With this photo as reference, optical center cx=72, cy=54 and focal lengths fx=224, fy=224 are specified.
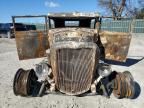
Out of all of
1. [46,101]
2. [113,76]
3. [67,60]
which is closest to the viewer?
[67,60]

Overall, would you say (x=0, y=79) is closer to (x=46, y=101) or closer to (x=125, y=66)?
(x=46, y=101)

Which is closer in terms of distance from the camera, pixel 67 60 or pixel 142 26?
pixel 67 60

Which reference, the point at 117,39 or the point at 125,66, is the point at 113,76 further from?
the point at 125,66

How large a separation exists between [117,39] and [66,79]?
2605 mm

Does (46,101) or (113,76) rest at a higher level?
(113,76)

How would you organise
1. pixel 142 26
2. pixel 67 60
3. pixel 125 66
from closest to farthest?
1. pixel 67 60
2. pixel 125 66
3. pixel 142 26

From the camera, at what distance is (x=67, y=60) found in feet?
17.2

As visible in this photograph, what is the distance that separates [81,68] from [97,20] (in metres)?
2.12


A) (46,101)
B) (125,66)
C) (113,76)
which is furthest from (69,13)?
(125,66)

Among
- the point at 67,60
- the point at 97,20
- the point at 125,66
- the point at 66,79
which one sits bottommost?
the point at 125,66

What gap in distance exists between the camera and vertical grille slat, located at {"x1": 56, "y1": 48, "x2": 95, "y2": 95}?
204 inches

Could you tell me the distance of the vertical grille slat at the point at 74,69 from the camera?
519cm

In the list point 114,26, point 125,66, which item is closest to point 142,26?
point 114,26

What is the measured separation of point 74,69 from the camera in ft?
17.5
